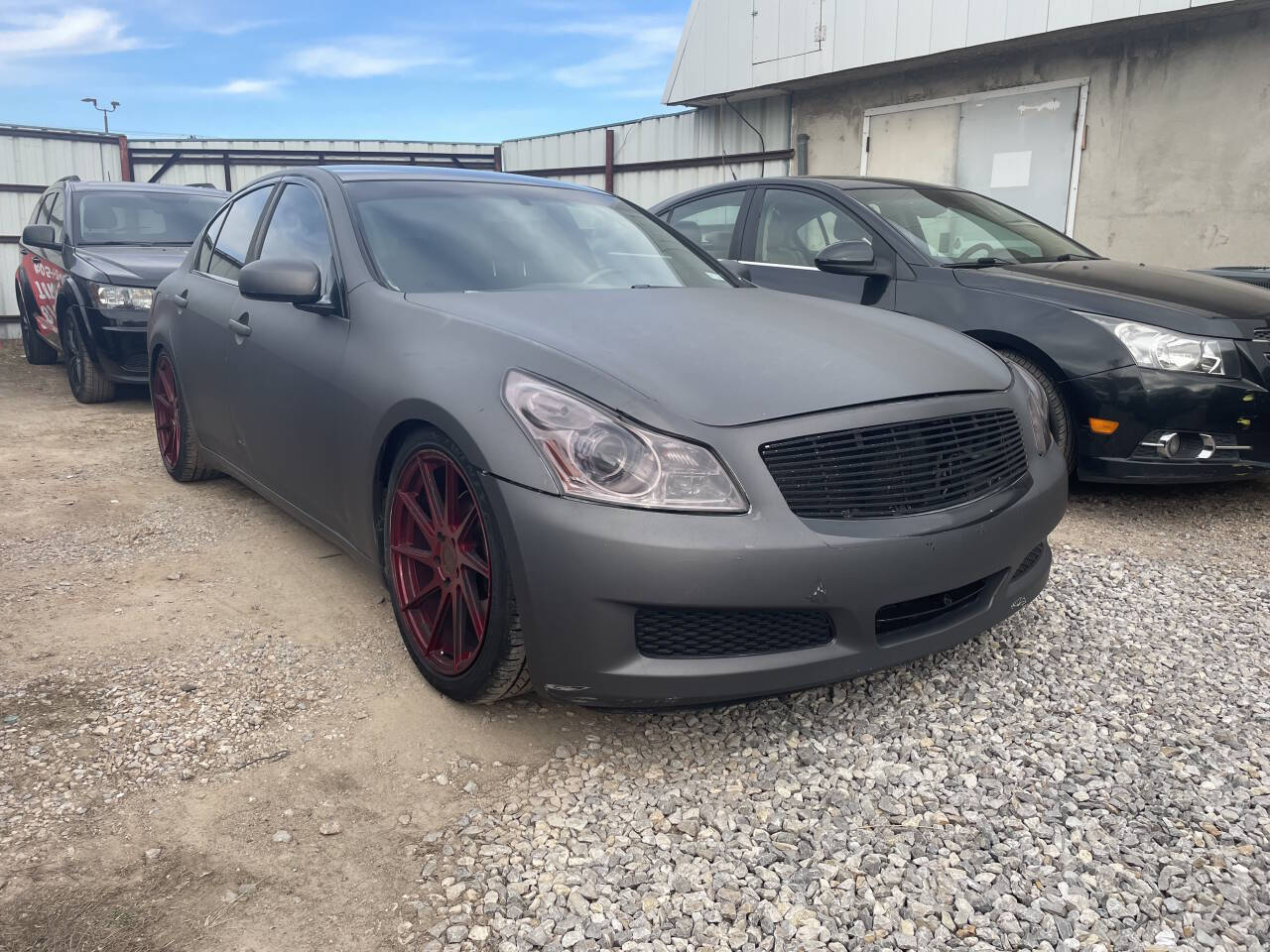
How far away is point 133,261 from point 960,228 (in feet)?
20.2

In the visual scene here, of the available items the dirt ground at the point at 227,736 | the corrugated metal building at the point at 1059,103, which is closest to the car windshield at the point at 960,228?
the dirt ground at the point at 227,736

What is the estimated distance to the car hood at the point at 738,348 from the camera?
231cm

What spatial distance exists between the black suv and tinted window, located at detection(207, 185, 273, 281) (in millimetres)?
2973

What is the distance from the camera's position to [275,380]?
338 cm

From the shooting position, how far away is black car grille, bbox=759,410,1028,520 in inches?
87.1

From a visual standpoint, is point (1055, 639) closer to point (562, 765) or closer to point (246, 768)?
point (562, 765)

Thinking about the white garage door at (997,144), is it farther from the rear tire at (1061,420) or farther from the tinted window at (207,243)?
the tinted window at (207,243)

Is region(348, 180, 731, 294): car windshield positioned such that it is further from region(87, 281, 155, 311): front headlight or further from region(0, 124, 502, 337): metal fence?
region(0, 124, 502, 337): metal fence

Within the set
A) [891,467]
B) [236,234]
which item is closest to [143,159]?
[236,234]

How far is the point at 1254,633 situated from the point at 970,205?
3.16 metres

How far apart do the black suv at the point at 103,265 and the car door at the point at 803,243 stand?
179 inches

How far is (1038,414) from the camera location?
2.91m

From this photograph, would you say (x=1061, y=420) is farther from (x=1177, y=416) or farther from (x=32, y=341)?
(x=32, y=341)

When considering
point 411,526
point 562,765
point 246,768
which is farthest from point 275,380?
point 562,765
